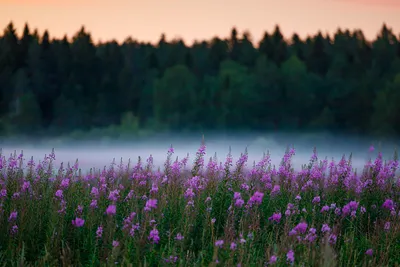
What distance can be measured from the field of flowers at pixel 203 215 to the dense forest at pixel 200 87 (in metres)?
38.8

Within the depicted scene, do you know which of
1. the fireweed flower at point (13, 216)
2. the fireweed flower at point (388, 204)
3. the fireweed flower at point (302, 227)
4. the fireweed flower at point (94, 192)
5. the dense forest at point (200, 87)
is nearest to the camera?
the fireweed flower at point (302, 227)

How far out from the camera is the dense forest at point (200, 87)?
4541cm

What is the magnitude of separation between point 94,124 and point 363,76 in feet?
85.2

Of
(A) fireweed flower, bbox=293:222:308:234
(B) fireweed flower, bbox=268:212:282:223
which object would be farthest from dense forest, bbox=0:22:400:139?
(A) fireweed flower, bbox=293:222:308:234

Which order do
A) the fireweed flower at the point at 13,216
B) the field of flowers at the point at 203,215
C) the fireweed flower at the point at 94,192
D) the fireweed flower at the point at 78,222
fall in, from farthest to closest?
the fireweed flower at the point at 94,192
the fireweed flower at the point at 13,216
the fireweed flower at the point at 78,222
the field of flowers at the point at 203,215

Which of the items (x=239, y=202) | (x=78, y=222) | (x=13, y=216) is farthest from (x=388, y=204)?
(x=13, y=216)

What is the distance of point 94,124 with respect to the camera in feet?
157

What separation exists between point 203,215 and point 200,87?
153ft

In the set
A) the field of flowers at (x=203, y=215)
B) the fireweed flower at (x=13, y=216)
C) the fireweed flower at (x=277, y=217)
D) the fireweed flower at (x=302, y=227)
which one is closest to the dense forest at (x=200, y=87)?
the field of flowers at (x=203, y=215)

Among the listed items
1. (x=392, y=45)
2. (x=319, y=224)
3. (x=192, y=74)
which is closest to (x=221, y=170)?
(x=319, y=224)

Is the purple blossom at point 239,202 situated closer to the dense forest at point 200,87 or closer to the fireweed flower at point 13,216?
the fireweed flower at point 13,216

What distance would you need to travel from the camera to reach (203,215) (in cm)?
601

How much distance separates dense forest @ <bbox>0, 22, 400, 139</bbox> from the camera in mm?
45406

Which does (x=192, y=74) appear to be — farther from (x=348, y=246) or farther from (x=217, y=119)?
(x=348, y=246)
